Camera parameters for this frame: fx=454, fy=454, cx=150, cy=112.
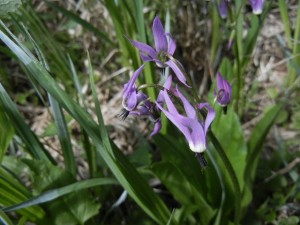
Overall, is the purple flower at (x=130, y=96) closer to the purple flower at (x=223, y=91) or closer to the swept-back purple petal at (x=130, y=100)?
the swept-back purple petal at (x=130, y=100)

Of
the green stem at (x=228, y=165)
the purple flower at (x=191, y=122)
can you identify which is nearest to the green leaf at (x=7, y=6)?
the purple flower at (x=191, y=122)

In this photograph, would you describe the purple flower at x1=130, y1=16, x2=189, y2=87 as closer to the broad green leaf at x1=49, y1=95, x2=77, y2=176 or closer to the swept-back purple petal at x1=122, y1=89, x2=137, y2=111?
the swept-back purple petal at x1=122, y1=89, x2=137, y2=111

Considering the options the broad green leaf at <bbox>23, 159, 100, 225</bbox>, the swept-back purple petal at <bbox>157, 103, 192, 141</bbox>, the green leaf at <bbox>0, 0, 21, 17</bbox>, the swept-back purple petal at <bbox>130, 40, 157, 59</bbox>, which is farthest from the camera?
the broad green leaf at <bbox>23, 159, 100, 225</bbox>

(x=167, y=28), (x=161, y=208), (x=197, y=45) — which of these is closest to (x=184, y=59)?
(x=197, y=45)

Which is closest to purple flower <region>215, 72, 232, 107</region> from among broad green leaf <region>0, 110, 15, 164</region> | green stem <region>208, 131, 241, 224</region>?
green stem <region>208, 131, 241, 224</region>

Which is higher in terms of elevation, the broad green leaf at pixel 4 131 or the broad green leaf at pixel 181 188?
the broad green leaf at pixel 4 131

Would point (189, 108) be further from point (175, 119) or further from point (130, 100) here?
point (130, 100)
